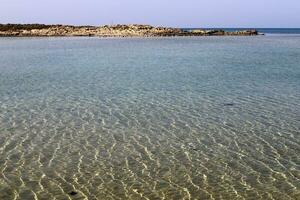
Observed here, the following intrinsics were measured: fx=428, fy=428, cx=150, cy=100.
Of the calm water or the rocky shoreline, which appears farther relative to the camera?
the rocky shoreline

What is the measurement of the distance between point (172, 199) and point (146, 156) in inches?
126

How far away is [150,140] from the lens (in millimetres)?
14938

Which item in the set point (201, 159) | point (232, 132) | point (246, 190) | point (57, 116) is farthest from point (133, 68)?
point (246, 190)

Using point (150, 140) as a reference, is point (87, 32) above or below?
below

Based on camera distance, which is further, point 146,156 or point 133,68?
point 133,68

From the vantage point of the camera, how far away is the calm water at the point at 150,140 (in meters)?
11.0

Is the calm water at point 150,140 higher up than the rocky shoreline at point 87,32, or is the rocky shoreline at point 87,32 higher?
the calm water at point 150,140

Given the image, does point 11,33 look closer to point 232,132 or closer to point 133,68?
point 133,68

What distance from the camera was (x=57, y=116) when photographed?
18.5 m

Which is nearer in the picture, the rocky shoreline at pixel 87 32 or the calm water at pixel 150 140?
the calm water at pixel 150 140

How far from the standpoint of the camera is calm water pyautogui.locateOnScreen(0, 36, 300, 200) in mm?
10961

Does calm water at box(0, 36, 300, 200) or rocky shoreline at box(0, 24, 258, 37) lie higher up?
calm water at box(0, 36, 300, 200)

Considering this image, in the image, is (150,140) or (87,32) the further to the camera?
(87,32)

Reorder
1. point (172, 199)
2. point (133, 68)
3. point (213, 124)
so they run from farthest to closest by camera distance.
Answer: point (133, 68), point (213, 124), point (172, 199)
